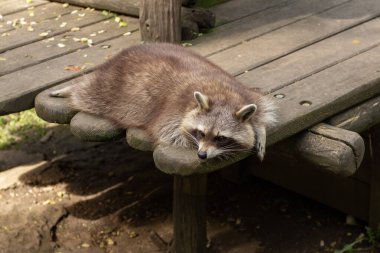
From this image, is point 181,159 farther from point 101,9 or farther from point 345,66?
point 101,9

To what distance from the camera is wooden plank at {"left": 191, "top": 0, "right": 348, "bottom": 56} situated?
14.6 ft

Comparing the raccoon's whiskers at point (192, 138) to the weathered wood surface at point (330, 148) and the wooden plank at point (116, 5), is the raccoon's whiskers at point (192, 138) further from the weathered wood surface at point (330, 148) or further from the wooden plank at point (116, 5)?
the wooden plank at point (116, 5)

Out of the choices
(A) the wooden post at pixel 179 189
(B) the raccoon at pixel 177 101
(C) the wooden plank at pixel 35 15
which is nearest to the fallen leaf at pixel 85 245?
(A) the wooden post at pixel 179 189

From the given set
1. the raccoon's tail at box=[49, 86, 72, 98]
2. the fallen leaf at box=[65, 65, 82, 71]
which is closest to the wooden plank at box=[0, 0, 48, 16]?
the fallen leaf at box=[65, 65, 82, 71]

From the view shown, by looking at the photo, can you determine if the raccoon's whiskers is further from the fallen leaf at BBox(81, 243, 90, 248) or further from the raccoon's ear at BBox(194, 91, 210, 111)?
the fallen leaf at BBox(81, 243, 90, 248)

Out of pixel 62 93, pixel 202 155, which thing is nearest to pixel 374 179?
pixel 202 155

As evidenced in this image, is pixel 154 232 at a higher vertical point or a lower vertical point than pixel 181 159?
lower

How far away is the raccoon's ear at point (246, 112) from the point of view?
3145mm

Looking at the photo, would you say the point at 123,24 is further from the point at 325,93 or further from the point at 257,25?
the point at 325,93

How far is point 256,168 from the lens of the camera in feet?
17.3

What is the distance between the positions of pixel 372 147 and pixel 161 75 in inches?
64.7

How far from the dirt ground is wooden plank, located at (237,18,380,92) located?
4.11 feet

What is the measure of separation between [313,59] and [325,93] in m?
0.53

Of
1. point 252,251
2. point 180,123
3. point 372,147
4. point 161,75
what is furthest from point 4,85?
point 372,147
